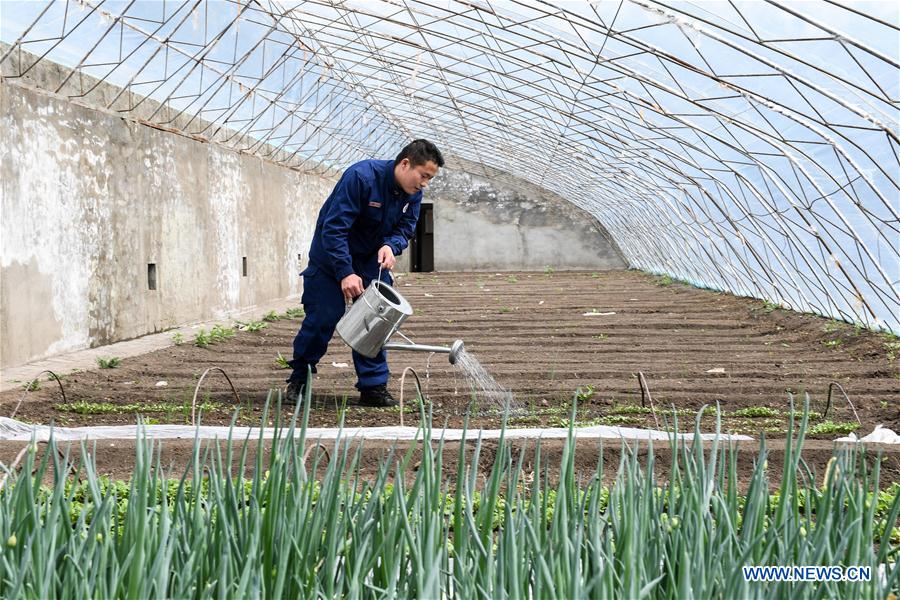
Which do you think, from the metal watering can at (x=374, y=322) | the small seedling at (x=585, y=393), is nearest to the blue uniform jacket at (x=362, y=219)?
the metal watering can at (x=374, y=322)

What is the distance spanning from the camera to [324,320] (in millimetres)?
5234

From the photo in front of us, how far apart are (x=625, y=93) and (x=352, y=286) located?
24.9ft

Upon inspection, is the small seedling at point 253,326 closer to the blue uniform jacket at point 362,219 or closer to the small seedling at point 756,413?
the blue uniform jacket at point 362,219

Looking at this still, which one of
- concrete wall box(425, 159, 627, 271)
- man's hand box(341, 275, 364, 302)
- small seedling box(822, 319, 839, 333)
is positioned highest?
concrete wall box(425, 159, 627, 271)

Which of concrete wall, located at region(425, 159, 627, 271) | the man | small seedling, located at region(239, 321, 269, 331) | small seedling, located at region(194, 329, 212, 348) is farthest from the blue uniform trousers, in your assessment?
concrete wall, located at region(425, 159, 627, 271)

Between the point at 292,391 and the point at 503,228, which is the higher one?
the point at 503,228

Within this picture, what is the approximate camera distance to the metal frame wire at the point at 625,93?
7.92 meters

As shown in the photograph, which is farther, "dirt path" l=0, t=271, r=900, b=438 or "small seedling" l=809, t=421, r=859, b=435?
"dirt path" l=0, t=271, r=900, b=438

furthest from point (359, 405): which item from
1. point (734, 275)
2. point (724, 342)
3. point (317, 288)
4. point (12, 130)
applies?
point (734, 275)

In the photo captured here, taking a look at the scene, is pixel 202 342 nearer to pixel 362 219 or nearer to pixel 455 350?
pixel 362 219

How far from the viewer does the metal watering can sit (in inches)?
183

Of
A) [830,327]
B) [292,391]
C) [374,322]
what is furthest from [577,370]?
[830,327]

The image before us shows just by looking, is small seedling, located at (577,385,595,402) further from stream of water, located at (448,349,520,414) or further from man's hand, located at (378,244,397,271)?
man's hand, located at (378,244,397,271)

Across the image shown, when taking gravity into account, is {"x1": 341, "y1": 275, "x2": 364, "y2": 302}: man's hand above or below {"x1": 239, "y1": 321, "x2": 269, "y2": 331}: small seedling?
above
